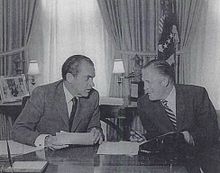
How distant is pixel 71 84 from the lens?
138 centimetres

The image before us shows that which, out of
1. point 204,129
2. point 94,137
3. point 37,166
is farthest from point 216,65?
point 37,166

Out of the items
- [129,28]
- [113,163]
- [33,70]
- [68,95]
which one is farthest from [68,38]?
[113,163]

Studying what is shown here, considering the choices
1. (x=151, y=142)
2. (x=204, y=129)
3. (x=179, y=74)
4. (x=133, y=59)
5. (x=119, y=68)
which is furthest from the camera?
(x=133, y=59)

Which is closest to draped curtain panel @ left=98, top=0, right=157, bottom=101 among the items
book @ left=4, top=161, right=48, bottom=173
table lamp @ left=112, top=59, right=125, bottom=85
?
table lamp @ left=112, top=59, right=125, bottom=85

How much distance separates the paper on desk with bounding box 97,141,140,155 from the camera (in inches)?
47.0

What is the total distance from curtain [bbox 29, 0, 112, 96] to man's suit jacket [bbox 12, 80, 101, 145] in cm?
17

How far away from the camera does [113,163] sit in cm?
108

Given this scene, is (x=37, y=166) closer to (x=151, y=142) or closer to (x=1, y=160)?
(x=1, y=160)

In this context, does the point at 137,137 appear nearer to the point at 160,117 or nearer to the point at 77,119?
the point at 160,117

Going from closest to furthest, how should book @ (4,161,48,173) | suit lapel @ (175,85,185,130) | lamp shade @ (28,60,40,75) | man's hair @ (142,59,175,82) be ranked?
book @ (4,161,48,173) < man's hair @ (142,59,175,82) < suit lapel @ (175,85,185,130) < lamp shade @ (28,60,40,75)

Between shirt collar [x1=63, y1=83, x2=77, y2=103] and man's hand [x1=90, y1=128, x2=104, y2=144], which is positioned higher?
shirt collar [x1=63, y1=83, x2=77, y2=103]

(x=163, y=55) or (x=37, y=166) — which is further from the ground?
(x=163, y=55)

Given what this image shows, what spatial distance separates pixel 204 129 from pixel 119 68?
56cm

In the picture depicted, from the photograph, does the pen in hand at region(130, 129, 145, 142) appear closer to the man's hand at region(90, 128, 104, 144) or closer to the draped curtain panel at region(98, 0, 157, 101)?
the man's hand at region(90, 128, 104, 144)
